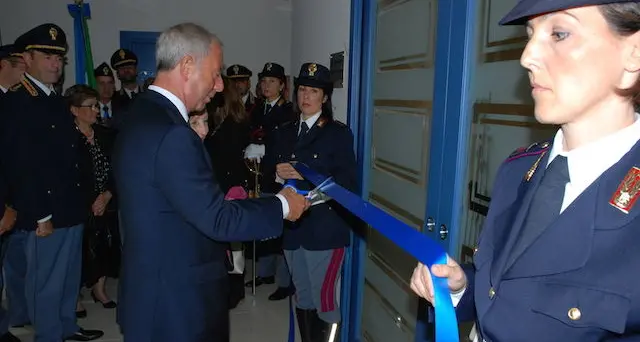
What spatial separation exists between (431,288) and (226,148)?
2.59 meters

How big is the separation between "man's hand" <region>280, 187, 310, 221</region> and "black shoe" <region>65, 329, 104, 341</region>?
197 cm

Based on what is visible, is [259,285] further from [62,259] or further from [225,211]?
[225,211]

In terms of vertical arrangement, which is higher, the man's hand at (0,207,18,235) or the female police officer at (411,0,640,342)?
the female police officer at (411,0,640,342)

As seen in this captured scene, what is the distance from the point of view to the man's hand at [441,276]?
939 millimetres

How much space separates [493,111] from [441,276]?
81cm

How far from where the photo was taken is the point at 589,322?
0.75 meters

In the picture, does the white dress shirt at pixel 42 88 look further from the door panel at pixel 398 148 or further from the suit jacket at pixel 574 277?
the suit jacket at pixel 574 277

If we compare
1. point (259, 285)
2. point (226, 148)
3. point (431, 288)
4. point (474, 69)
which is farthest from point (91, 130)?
point (431, 288)

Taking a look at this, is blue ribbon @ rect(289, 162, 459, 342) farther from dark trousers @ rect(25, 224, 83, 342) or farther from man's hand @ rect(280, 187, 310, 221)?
dark trousers @ rect(25, 224, 83, 342)

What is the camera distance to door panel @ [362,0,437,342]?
204 centimetres

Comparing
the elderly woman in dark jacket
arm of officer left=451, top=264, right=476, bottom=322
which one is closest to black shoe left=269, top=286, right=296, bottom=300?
the elderly woman in dark jacket

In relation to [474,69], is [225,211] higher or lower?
lower

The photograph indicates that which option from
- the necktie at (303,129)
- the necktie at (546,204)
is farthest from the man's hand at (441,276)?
the necktie at (303,129)

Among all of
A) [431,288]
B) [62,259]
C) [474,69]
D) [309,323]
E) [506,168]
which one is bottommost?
[309,323]
